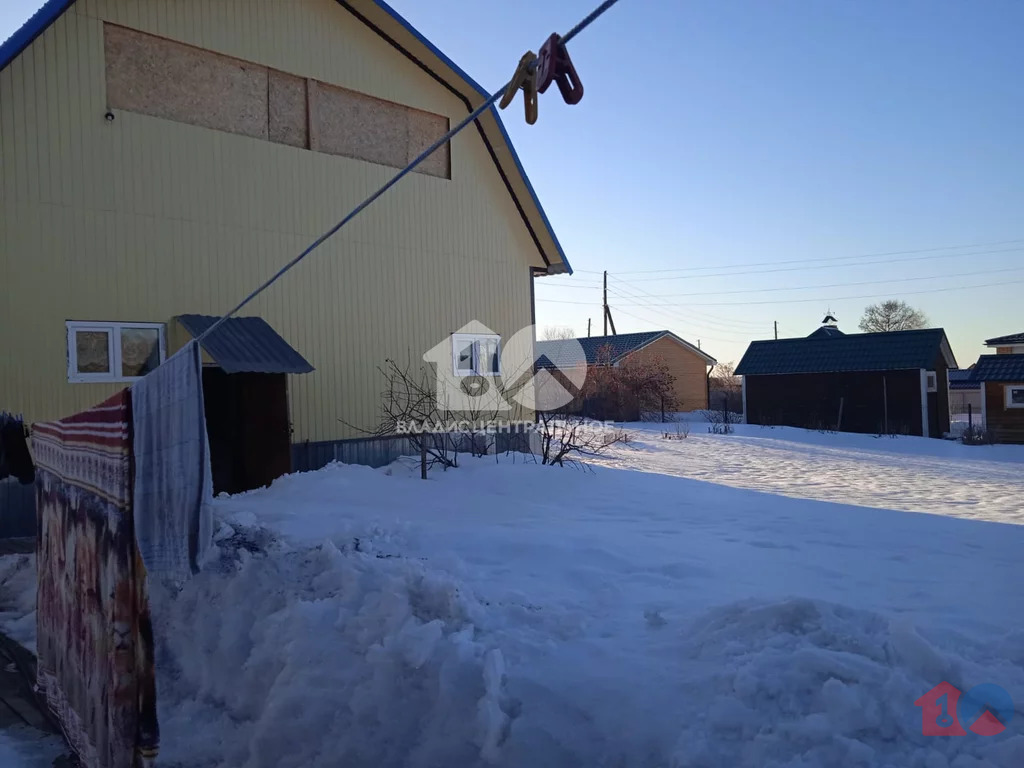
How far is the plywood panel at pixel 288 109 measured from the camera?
10.9 meters

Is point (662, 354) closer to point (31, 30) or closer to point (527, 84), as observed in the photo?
point (31, 30)

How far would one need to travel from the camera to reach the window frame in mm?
24016

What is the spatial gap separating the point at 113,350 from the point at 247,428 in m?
2.10

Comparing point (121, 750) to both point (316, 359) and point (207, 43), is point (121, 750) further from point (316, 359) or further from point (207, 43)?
point (207, 43)

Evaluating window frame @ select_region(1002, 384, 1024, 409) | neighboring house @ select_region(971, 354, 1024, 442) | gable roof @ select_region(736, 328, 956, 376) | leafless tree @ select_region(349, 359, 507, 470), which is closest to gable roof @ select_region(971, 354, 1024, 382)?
neighboring house @ select_region(971, 354, 1024, 442)

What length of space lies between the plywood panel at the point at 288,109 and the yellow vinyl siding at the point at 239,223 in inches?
7.3

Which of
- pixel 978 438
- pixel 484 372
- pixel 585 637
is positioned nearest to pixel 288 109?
pixel 484 372

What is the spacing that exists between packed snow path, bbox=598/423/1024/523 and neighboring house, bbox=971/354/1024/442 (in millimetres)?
3586

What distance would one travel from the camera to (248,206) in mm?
10578

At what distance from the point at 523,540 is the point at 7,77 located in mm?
7527

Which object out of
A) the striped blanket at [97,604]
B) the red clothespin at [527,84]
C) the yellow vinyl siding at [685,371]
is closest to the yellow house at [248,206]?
the striped blanket at [97,604]

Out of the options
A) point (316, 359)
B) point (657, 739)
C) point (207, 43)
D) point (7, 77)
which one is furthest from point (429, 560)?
point (207, 43)

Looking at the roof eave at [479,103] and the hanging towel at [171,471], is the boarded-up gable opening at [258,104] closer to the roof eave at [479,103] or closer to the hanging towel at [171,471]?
the roof eave at [479,103]

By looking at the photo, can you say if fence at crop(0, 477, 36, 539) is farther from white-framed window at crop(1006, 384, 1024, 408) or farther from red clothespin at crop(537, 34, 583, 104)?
white-framed window at crop(1006, 384, 1024, 408)
